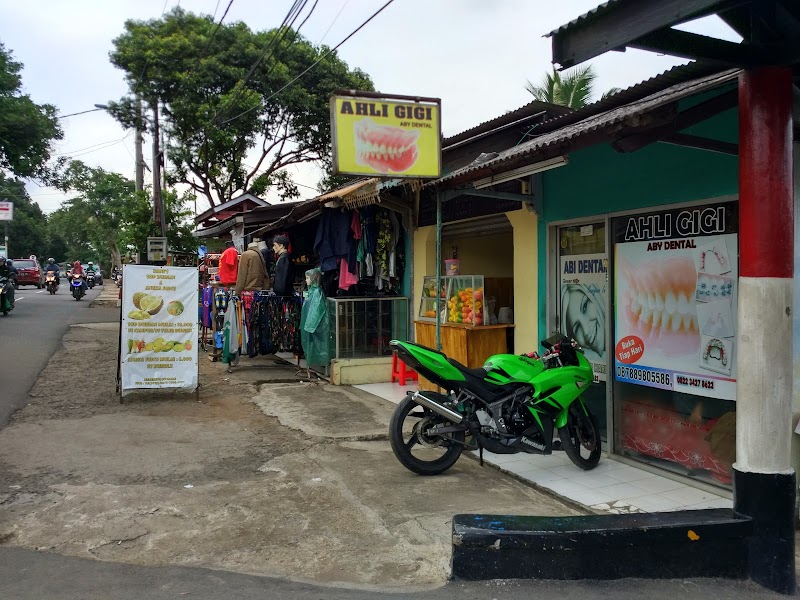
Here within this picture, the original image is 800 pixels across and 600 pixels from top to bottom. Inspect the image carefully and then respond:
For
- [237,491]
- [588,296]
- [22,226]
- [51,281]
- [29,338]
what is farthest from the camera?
[22,226]

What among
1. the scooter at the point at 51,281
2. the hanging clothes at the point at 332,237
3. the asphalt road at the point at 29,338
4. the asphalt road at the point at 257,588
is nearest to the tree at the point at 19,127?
the asphalt road at the point at 29,338

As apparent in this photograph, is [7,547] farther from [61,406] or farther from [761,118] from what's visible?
[761,118]

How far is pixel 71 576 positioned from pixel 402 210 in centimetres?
696

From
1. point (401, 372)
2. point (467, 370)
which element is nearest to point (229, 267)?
point (401, 372)

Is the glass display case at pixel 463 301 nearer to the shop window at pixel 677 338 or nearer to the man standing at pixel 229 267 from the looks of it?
the shop window at pixel 677 338

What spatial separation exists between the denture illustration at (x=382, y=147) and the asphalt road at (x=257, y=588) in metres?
3.90

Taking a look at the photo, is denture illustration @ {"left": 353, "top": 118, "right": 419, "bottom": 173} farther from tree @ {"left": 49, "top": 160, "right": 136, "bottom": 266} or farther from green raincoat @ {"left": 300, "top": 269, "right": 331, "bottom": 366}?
tree @ {"left": 49, "top": 160, "right": 136, "bottom": 266}

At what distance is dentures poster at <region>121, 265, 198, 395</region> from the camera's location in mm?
7887

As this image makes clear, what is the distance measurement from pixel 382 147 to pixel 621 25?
3.22m

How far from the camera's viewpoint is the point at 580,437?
5.62m

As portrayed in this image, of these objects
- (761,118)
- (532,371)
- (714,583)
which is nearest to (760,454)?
(714,583)

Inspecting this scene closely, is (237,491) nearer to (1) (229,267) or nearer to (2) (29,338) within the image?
(1) (229,267)

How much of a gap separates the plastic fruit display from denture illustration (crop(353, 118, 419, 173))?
2149mm

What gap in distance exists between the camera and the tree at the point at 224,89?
73.5 ft
